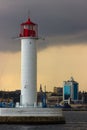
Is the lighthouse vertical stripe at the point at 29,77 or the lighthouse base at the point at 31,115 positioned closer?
the lighthouse base at the point at 31,115

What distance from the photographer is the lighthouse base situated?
227ft

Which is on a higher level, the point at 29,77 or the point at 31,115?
the point at 29,77

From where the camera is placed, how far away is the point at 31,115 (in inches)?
2729

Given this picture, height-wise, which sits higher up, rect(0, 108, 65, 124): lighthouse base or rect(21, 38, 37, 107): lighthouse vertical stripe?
rect(21, 38, 37, 107): lighthouse vertical stripe

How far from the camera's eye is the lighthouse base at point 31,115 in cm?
6925

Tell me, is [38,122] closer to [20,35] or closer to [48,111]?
[48,111]

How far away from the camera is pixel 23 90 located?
2822 inches

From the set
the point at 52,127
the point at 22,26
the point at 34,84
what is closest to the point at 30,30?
the point at 22,26

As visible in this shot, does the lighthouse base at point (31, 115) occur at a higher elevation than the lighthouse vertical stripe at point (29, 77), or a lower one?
lower

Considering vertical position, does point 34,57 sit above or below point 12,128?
above

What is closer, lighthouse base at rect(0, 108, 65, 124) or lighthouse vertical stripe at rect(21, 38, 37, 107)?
lighthouse base at rect(0, 108, 65, 124)

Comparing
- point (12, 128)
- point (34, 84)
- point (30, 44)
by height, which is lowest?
point (12, 128)

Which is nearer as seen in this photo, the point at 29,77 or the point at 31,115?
the point at 31,115

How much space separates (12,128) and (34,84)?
5383 mm
